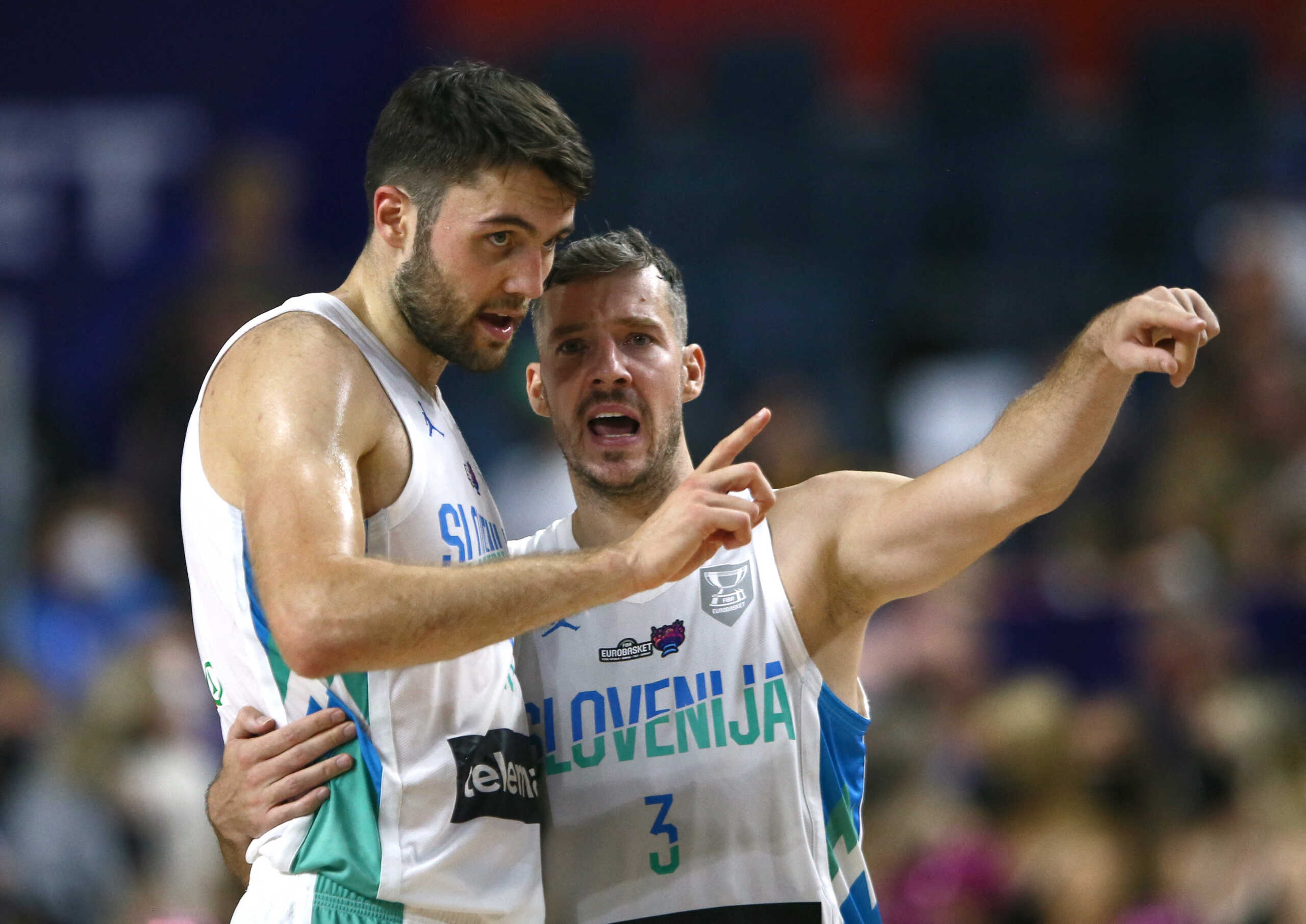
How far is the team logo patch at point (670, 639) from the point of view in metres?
4.46

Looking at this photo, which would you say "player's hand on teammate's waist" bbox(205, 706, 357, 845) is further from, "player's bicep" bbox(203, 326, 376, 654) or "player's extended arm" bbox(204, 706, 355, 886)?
"player's bicep" bbox(203, 326, 376, 654)

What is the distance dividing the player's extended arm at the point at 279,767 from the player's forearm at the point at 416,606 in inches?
17.9

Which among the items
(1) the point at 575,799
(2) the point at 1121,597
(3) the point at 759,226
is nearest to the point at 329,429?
(1) the point at 575,799

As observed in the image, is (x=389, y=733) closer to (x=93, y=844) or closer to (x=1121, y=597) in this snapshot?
(x=93, y=844)

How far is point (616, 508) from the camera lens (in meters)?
4.82

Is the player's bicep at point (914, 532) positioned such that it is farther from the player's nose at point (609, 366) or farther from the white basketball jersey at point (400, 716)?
the white basketball jersey at point (400, 716)

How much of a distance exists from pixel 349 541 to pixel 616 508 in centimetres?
157

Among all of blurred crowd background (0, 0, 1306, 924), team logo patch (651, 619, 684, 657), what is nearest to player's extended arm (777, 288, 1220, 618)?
team logo patch (651, 619, 684, 657)

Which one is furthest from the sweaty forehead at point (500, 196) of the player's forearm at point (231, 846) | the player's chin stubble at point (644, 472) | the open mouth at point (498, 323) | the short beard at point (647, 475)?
the player's forearm at point (231, 846)

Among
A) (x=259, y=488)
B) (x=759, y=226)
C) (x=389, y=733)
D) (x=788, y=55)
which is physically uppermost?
(x=788, y=55)

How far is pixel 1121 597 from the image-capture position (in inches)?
324

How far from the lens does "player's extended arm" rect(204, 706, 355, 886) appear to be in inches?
146

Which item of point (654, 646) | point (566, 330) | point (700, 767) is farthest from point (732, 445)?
point (566, 330)

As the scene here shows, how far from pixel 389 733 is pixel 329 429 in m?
0.75
